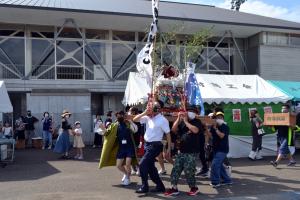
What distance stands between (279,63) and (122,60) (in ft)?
29.4

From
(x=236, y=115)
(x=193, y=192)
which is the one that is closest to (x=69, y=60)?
(x=236, y=115)

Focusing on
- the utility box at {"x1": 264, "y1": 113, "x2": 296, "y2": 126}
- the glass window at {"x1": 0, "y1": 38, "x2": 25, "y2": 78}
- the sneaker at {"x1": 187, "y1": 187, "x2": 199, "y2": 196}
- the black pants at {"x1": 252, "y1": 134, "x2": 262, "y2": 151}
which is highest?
the glass window at {"x1": 0, "y1": 38, "x2": 25, "y2": 78}

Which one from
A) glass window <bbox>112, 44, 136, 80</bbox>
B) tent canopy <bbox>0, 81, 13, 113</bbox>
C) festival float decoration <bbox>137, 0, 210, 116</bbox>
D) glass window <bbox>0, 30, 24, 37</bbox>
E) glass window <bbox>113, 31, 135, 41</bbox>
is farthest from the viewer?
glass window <bbox>113, 31, 135, 41</bbox>

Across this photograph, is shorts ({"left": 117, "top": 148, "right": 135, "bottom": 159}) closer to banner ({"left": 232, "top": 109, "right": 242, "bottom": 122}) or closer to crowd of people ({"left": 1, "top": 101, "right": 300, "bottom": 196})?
crowd of people ({"left": 1, "top": 101, "right": 300, "bottom": 196})

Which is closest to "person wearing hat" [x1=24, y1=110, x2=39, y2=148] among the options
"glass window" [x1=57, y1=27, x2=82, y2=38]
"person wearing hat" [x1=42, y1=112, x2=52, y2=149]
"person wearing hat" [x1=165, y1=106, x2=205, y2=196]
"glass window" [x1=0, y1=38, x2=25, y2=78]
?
"person wearing hat" [x1=42, y1=112, x2=52, y2=149]

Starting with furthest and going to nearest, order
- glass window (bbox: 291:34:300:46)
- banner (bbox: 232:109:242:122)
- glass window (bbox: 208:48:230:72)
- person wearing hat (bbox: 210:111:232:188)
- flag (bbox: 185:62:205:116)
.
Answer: glass window (bbox: 291:34:300:46) < glass window (bbox: 208:48:230:72) < banner (bbox: 232:109:242:122) < flag (bbox: 185:62:205:116) < person wearing hat (bbox: 210:111:232:188)

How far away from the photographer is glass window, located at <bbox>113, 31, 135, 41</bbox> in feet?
79.3

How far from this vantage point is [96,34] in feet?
77.9

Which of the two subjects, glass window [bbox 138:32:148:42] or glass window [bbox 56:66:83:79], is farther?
glass window [bbox 138:32:148:42]

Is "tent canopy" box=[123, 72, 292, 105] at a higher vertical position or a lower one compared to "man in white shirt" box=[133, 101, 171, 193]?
higher

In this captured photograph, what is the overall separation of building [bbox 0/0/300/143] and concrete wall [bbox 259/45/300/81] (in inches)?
2.2

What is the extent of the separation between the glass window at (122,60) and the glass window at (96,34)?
0.69m

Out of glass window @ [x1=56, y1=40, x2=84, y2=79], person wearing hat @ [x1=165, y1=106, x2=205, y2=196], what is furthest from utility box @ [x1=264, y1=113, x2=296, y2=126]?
glass window @ [x1=56, y1=40, x2=84, y2=79]

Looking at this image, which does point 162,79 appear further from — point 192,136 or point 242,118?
point 242,118
